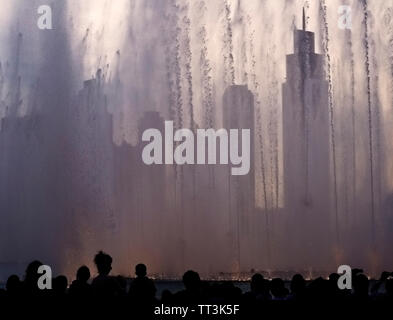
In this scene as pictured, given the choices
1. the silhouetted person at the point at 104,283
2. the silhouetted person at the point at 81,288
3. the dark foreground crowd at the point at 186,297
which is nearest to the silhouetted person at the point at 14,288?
the dark foreground crowd at the point at 186,297

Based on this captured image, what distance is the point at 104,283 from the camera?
8.33 meters

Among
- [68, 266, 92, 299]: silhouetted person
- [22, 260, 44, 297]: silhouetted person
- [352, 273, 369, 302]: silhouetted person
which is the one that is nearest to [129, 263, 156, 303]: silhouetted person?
[68, 266, 92, 299]: silhouetted person

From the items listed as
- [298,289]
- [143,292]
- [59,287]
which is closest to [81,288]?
[59,287]

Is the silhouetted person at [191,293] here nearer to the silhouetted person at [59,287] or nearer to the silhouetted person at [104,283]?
the silhouetted person at [104,283]

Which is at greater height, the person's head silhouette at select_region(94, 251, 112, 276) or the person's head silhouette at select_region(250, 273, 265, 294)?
the person's head silhouette at select_region(94, 251, 112, 276)

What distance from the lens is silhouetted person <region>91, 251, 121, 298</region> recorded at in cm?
795

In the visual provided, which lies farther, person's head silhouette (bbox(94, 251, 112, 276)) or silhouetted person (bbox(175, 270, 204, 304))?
person's head silhouette (bbox(94, 251, 112, 276))

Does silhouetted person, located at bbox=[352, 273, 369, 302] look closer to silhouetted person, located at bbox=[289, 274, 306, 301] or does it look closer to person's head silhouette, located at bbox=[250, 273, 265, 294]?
silhouetted person, located at bbox=[289, 274, 306, 301]

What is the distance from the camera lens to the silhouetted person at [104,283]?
26.1 ft

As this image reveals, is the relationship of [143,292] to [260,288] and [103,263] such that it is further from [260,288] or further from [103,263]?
[260,288]

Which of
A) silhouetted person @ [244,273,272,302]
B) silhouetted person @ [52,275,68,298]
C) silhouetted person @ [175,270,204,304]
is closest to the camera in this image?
silhouetted person @ [175,270,204,304]

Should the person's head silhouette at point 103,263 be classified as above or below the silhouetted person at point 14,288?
above
